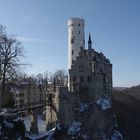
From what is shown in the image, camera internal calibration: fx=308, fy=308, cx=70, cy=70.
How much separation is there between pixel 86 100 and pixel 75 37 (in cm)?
1788

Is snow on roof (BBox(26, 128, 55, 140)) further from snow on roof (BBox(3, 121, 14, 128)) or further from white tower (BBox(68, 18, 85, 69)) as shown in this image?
white tower (BBox(68, 18, 85, 69))

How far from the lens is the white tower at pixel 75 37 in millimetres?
72312

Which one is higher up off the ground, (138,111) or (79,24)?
(79,24)

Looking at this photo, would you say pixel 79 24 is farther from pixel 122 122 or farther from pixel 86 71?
pixel 122 122

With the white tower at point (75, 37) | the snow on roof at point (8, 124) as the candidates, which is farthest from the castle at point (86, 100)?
the snow on roof at point (8, 124)

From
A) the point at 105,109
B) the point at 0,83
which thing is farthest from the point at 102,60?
→ the point at 0,83

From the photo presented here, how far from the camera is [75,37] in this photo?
73.0 meters

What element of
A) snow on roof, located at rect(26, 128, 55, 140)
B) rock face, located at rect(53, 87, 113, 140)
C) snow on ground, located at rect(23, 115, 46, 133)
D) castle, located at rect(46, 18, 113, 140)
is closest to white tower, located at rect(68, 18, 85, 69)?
castle, located at rect(46, 18, 113, 140)

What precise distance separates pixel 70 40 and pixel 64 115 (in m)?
21.9

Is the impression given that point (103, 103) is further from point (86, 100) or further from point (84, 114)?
point (84, 114)

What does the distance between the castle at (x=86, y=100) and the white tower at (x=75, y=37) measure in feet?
19.1

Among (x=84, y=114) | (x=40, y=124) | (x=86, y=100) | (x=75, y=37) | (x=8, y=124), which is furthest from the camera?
(x=75, y=37)

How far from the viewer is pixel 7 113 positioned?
164 ft

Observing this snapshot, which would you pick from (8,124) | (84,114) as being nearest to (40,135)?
(8,124)
